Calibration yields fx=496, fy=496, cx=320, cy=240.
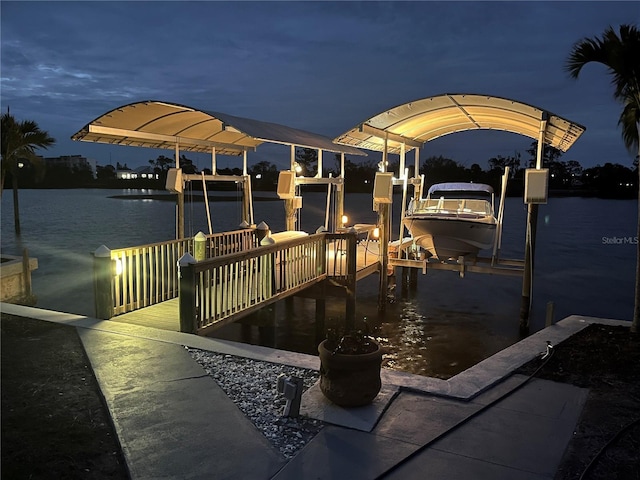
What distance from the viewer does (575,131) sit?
10.7 m

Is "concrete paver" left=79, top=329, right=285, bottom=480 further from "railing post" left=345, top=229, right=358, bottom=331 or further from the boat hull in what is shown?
the boat hull

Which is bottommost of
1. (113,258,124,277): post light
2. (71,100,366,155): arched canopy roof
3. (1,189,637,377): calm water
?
(1,189,637,377): calm water

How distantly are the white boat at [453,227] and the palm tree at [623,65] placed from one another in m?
5.40

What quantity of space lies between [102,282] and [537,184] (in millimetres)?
8399

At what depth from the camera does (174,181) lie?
10.0 metres

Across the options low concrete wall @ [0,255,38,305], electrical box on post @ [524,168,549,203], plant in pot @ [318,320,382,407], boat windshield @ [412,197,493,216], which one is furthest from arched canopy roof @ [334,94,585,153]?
low concrete wall @ [0,255,38,305]

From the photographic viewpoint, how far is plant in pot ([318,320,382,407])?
428 centimetres

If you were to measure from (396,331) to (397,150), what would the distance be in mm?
7155

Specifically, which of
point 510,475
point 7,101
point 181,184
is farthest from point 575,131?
point 7,101

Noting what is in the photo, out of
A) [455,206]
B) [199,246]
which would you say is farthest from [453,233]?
[199,246]

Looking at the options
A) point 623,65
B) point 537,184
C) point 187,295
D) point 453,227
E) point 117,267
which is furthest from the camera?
point 453,227

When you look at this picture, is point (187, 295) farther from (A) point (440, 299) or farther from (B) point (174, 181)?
(A) point (440, 299)

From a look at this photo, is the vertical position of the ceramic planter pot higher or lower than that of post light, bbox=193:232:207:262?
lower

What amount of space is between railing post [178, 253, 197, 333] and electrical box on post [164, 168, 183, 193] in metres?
3.68
